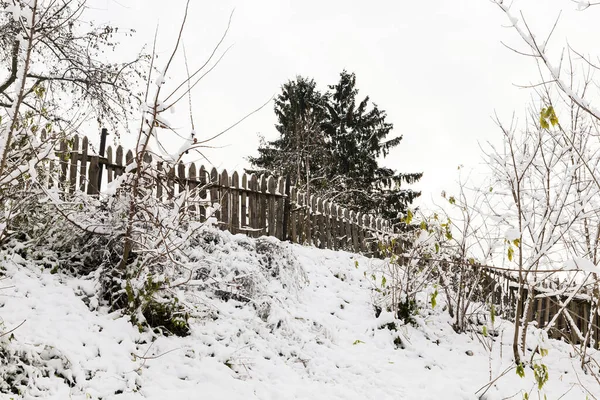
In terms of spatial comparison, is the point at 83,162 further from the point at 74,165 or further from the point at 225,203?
the point at 225,203

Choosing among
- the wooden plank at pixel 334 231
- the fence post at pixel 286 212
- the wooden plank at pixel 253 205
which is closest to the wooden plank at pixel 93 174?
the wooden plank at pixel 253 205

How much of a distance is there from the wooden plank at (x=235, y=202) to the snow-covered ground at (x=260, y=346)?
1028mm

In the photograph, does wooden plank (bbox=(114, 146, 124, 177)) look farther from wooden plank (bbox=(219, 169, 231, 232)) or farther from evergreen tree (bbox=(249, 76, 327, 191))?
evergreen tree (bbox=(249, 76, 327, 191))

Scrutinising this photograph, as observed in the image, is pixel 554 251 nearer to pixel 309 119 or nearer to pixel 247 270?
pixel 247 270

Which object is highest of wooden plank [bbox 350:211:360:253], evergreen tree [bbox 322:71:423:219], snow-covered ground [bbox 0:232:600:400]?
evergreen tree [bbox 322:71:423:219]

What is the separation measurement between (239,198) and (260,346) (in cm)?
332

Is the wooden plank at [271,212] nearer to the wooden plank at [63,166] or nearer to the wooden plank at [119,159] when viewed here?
the wooden plank at [119,159]

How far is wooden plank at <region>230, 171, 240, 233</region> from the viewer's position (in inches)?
278

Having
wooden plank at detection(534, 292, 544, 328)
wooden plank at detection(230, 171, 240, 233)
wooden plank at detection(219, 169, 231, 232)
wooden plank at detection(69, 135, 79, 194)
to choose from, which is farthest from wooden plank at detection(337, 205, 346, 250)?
wooden plank at detection(69, 135, 79, 194)

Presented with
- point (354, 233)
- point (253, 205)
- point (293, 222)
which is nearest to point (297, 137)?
point (354, 233)

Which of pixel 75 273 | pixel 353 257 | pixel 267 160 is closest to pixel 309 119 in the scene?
pixel 267 160

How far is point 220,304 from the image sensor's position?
15.7 ft

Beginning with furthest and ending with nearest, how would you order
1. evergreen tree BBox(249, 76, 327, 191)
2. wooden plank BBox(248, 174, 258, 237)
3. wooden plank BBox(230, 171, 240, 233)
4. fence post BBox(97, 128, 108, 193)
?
evergreen tree BBox(249, 76, 327, 191), wooden plank BBox(248, 174, 258, 237), wooden plank BBox(230, 171, 240, 233), fence post BBox(97, 128, 108, 193)

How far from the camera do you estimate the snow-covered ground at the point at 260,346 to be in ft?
10.5
